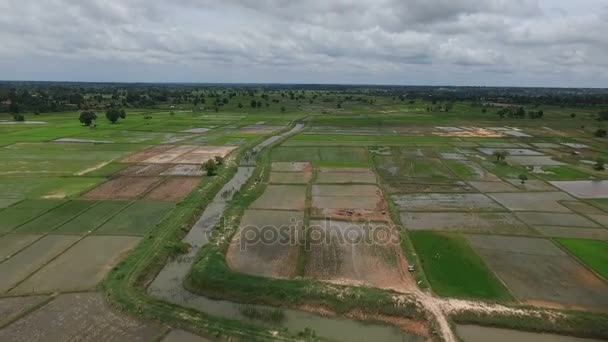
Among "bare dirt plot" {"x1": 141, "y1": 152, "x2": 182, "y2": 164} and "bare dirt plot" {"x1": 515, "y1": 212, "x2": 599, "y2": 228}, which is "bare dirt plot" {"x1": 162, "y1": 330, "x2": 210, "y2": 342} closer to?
"bare dirt plot" {"x1": 515, "y1": 212, "x2": 599, "y2": 228}

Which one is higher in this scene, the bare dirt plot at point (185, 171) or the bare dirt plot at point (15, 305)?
the bare dirt plot at point (185, 171)

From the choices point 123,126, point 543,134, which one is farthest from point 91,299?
point 543,134

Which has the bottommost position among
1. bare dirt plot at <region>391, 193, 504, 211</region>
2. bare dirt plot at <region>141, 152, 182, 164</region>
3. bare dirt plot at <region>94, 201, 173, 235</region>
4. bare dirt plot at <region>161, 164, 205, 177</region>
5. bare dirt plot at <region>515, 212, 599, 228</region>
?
bare dirt plot at <region>94, 201, 173, 235</region>

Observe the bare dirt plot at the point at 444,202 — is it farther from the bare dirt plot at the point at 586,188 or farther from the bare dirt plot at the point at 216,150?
the bare dirt plot at the point at 216,150

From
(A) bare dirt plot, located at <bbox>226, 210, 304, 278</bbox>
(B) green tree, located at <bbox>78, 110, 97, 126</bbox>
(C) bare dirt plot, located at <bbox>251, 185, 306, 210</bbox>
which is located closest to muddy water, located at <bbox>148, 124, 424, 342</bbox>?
(A) bare dirt plot, located at <bbox>226, 210, 304, 278</bbox>

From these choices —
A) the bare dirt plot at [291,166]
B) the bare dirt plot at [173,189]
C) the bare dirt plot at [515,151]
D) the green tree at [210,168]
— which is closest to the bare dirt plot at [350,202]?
the bare dirt plot at [291,166]

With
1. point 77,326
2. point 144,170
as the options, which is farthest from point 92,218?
point 144,170
